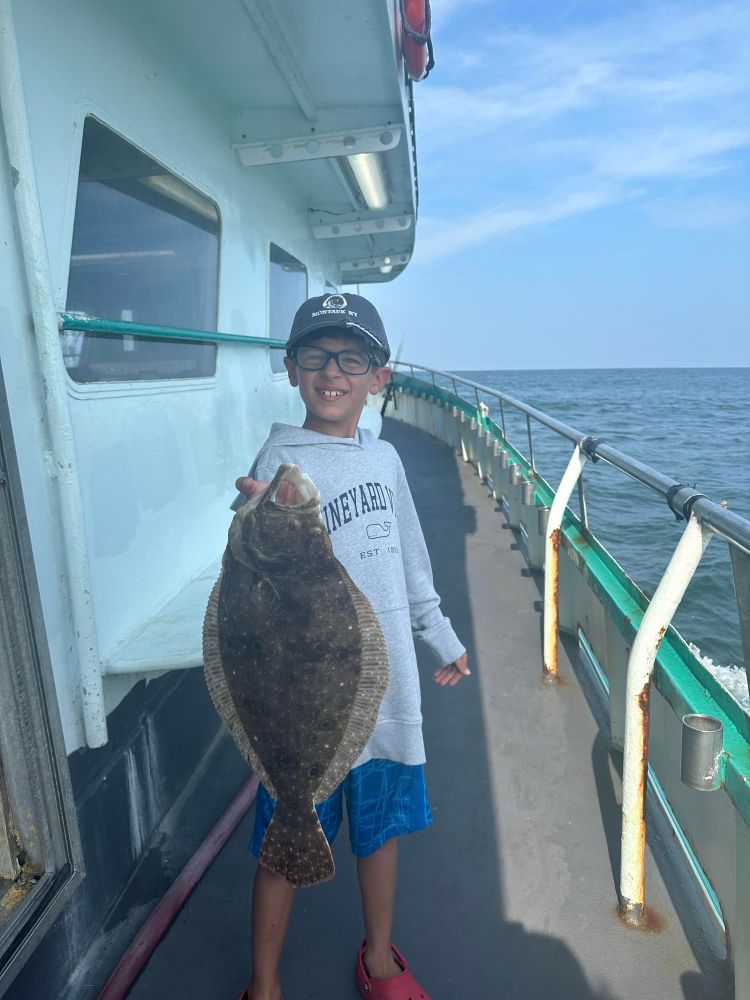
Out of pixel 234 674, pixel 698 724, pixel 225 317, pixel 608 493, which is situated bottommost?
pixel 608 493

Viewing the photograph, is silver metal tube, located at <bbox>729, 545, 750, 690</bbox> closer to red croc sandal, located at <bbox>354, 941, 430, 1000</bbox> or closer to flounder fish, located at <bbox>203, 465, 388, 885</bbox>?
flounder fish, located at <bbox>203, 465, 388, 885</bbox>

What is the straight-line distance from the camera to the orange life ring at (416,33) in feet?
Answer: 11.6

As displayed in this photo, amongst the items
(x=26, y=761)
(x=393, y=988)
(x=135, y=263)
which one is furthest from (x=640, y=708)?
(x=135, y=263)

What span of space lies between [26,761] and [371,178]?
5.02 metres

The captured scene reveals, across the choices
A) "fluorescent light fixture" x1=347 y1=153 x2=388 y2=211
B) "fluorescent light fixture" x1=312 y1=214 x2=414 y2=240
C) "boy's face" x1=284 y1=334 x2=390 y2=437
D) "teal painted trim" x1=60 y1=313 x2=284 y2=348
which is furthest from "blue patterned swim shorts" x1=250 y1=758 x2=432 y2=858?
"fluorescent light fixture" x1=312 y1=214 x2=414 y2=240

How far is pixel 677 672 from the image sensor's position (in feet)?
6.89

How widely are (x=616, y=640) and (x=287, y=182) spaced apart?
4394mm

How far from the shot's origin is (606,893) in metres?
2.27

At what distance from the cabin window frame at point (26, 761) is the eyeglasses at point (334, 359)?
0.76 metres

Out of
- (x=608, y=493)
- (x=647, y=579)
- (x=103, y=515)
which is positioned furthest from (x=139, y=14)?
(x=608, y=493)

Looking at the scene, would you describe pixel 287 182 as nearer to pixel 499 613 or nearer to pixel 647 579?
pixel 499 613

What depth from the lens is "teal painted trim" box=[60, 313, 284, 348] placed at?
2.12 m

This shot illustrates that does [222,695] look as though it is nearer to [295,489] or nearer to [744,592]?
[295,489]

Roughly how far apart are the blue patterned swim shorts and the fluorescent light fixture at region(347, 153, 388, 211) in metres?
4.02
